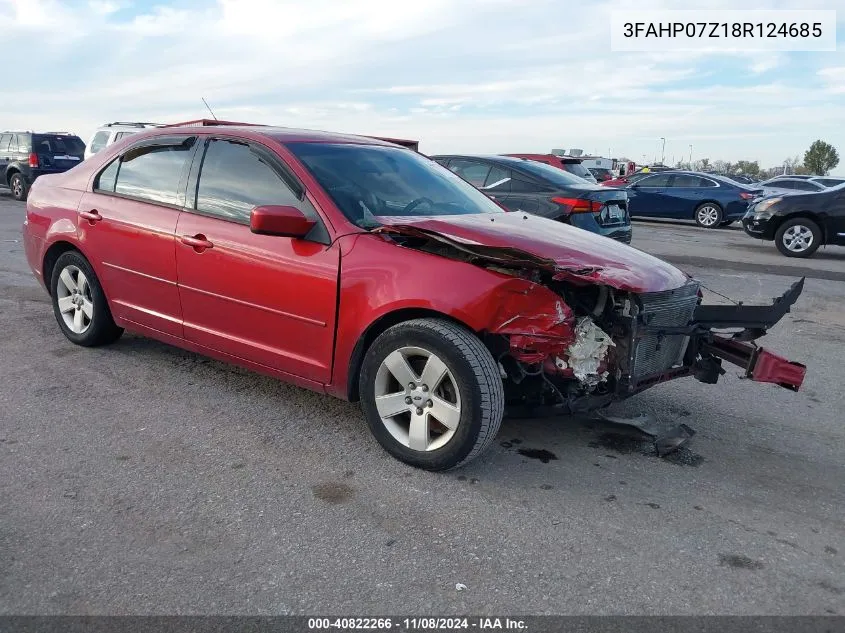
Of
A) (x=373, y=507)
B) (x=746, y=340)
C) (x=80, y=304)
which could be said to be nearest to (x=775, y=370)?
(x=746, y=340)

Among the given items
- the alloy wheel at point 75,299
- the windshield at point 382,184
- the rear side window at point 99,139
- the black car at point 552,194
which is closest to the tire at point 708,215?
the black car at point 552,194

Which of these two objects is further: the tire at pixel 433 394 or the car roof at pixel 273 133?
the car roof at pixel 273 133

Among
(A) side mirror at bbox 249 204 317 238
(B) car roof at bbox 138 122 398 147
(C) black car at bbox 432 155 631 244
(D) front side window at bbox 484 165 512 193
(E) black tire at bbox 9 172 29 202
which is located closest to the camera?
(A) side mirror at bbox 249 204 317 238

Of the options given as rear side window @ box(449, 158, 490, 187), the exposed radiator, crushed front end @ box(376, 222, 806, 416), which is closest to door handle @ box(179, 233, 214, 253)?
A: crushed front end @ box(376, 222, 806, 416)

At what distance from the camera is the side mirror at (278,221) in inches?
150

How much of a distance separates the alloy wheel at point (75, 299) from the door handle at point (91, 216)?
40cm

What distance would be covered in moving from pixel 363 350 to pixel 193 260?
1288mm

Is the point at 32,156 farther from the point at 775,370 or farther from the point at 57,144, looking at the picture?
the point at 775,370

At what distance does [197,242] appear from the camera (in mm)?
4426

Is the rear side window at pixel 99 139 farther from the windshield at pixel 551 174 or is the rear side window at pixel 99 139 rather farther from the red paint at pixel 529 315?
the red paint at pixel 529 315

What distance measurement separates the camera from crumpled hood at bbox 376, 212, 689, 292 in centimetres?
351

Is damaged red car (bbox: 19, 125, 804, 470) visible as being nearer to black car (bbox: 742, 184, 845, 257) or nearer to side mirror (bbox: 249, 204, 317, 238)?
side mirror (bbox: 249, 204, 317, 238)

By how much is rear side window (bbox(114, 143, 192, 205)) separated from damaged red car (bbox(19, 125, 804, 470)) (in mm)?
14

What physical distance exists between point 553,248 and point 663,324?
26.6 inches
